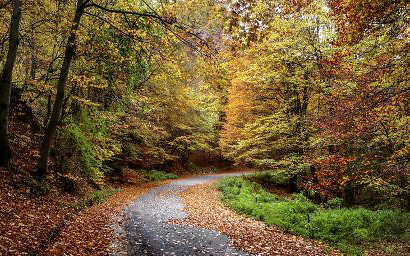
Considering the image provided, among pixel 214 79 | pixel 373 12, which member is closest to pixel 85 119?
pixel 214 79

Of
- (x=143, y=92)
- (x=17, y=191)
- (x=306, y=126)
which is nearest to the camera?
(x=17, y=191)

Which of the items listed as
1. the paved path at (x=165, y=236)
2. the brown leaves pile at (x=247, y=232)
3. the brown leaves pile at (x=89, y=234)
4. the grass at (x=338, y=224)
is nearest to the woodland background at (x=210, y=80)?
the grass at (x=338, y=224)

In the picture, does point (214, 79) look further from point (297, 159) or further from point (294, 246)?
point (297, 159)

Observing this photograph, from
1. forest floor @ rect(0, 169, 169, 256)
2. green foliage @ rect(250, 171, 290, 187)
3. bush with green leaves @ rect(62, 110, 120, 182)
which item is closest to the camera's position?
forest floor @ rect(0, 169, 169, 256)

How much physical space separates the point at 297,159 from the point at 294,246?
9.62 metres

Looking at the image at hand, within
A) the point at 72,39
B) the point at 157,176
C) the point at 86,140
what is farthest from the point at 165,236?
the point at 157,176

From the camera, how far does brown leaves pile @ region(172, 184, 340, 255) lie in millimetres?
8391

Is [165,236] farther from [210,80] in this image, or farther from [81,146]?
[81,146]

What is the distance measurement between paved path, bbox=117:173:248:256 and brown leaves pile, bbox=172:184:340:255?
0.46 metres

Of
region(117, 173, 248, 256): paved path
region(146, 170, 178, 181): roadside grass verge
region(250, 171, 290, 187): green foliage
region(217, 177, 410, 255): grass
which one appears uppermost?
region(250, 171, 290, 187): green foliage

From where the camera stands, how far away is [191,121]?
28438mm

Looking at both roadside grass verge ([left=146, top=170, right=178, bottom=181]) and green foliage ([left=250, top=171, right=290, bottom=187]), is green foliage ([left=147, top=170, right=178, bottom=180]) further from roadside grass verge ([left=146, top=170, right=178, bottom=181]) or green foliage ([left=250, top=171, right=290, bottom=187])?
green foliage ([left=250, top=171, right=290, bottom=187])

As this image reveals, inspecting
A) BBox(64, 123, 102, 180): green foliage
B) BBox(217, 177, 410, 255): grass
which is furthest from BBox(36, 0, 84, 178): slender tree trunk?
BBox(217, 177, 410, 255): grass

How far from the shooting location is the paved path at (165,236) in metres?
7.84
